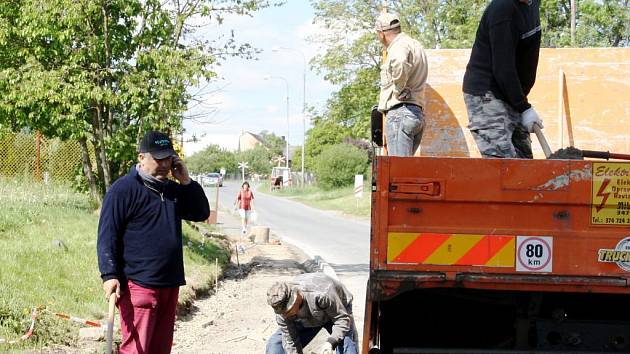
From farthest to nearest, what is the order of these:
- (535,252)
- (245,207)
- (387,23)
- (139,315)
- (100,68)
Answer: (245,207)
(100,68)
(387,23)
(139,315)
(535,252)

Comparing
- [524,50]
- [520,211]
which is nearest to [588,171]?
[520,211]

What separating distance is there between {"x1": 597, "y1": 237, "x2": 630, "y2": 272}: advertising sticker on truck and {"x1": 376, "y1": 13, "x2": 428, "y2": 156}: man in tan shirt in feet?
6.33

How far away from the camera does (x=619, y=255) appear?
14.2 ft

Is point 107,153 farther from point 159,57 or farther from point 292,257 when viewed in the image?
point 292,257

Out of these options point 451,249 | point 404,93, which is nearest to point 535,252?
point 451,249

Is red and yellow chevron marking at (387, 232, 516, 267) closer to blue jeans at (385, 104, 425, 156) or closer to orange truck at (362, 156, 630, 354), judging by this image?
orange truck at (362, 156, 630, 354)

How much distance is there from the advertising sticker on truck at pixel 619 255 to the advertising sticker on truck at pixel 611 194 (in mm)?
106

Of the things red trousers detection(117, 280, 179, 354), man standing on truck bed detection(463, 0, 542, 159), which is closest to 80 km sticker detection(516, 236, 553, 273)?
man standing on truck bed detection(463, 0, 542, 159)

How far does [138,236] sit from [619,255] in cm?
282

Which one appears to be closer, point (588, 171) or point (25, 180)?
point (588, 171)

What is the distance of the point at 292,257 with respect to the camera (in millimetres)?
18797

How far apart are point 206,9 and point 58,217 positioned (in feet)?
14.1

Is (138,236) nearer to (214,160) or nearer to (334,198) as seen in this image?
(334,198)

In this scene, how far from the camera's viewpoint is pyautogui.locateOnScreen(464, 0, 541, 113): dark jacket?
5.02 meters
